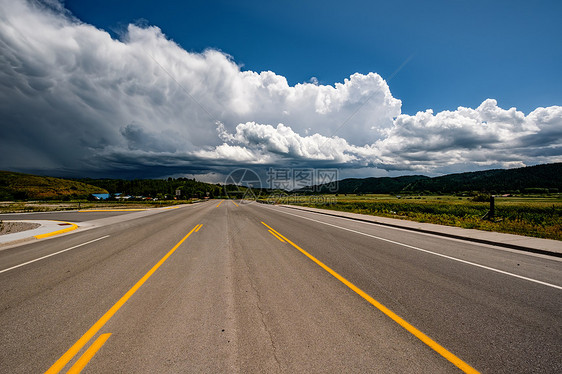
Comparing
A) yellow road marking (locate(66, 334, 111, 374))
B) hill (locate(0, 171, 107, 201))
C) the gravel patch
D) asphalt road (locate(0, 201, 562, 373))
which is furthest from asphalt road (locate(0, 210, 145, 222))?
hill (locate(0, 171, 107, 201))

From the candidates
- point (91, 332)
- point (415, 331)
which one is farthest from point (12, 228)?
point (415, 331)

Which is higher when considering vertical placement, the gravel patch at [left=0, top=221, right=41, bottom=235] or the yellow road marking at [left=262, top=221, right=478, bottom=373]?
the yellow road marking at [left=262, top=221, right=478, bottom=373]

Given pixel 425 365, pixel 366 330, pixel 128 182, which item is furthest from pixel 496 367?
pixel 128 182

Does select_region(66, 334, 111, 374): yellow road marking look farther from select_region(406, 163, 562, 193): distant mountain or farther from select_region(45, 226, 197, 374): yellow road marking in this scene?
select_region(406, 163, 562, 193): distant mountain

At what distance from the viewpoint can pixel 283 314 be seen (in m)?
3.71

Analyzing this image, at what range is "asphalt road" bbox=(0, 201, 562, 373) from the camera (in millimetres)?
2648

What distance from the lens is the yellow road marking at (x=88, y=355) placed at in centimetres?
248

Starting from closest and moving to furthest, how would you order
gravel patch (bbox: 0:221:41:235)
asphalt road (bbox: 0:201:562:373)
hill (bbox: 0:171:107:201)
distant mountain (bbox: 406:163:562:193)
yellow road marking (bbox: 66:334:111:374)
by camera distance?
yellow road marking (bbox: 66:334:111:374), asphalt road (bbox: 0:201:562:373), gravel patch (bbox: 0:221:41:235), hill (bbox: 0:171:107:201), distant mountain (bbox: 406:163:562:193)

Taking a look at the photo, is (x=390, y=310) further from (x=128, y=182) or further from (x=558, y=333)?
(x=128, y=182)

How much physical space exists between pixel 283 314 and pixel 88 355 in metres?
2.50

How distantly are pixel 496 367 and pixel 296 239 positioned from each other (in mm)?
7882

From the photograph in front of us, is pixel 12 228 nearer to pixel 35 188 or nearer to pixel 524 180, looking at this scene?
pixel 35 188

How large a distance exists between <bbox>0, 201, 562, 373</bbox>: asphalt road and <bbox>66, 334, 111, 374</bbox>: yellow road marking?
0.02 meters

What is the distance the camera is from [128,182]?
17012 cm
